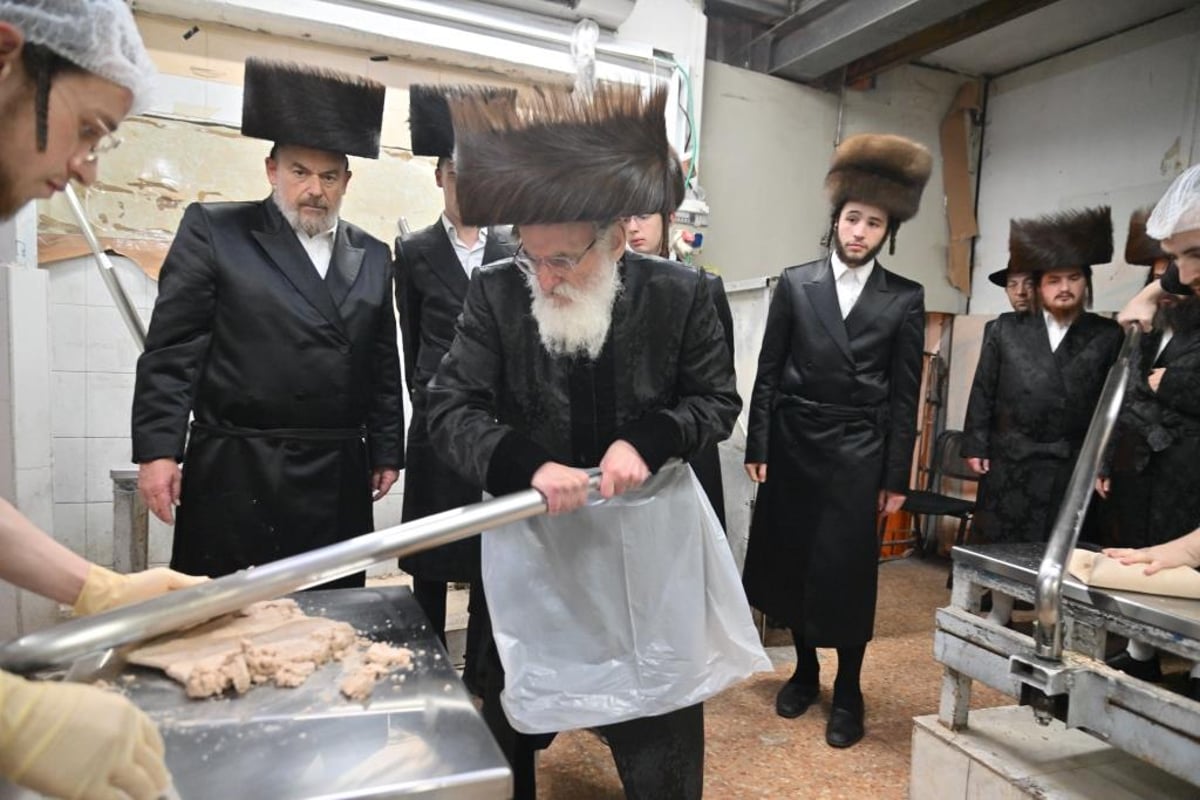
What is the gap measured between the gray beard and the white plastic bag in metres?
1.11

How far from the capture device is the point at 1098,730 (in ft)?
4.98

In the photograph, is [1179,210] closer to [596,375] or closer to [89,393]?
[596,375]

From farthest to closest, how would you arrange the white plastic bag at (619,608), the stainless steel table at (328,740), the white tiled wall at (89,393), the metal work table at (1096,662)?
the white tiled wall at (89,393)
the white plastic bag at (619,608)
the metal work table at (1096,662)
the stainless steel table at (328,740)

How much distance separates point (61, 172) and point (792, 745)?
8.28ft

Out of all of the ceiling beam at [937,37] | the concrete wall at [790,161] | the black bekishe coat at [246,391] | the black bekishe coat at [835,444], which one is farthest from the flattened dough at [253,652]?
the ceiling beam at [937,37]

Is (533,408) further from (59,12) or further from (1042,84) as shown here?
(1042,84)

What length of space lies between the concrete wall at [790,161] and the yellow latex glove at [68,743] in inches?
172

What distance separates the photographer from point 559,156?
1452 mm

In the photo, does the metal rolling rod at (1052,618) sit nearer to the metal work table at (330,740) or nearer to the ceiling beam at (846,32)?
the metal work table at (330,740)

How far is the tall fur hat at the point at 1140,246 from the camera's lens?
3.20 metres

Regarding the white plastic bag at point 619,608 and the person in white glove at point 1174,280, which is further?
the person in white glove at point 1174,280

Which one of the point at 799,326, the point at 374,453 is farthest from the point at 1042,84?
the point at 374,453

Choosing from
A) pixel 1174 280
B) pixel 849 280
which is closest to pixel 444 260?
pixel 849 280

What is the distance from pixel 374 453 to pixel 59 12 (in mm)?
1534
